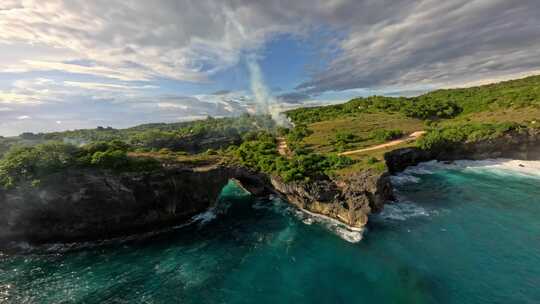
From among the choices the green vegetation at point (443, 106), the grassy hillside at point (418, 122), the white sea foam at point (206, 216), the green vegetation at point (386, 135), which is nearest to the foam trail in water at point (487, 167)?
the grassy hillside at point (418, 122)

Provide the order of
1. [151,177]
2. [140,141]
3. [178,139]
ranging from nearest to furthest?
[151,177]
[140,141]
[178,139]

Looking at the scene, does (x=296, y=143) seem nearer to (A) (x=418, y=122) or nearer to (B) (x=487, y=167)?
(B) (x=487, y=167)

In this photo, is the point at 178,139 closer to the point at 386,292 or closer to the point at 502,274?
the point at 386,292

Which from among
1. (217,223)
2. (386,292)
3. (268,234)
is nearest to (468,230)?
(386,292)

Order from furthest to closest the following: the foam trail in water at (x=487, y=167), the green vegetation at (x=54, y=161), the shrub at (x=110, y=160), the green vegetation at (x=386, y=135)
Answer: the green vegetation at (x=386, y=135) < the foam trail in water at (x=487, y=167) < the shrub at (x=110, y=160) < the green vegetation at (x=54, y=161)

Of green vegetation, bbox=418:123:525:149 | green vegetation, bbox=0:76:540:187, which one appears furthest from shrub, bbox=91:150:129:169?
green vegetation, bbox=418:123:525:149

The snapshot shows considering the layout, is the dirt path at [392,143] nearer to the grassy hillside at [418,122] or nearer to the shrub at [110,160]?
the grassy hillside at [418,122]
